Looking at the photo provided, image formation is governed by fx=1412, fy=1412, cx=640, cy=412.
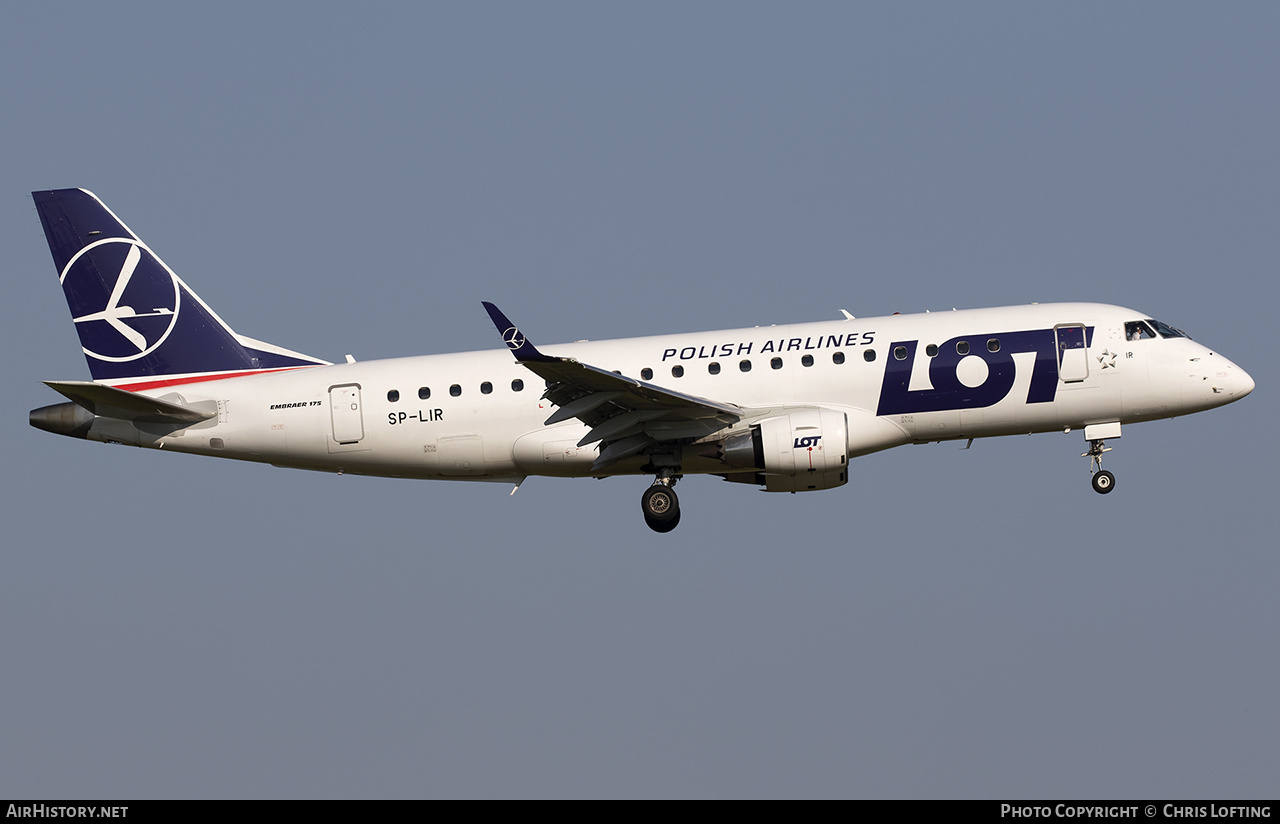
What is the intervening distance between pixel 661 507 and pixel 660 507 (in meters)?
0.02

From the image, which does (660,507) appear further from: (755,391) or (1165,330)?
(1165,330)

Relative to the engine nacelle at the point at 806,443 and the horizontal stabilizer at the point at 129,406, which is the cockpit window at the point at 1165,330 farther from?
the horizontal stabilizer at the point at 129,406

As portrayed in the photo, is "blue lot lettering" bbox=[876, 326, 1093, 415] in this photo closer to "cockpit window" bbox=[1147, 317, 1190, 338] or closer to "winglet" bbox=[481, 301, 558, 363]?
"cockpit window" bbox=[1147, 317, 1190, 338]

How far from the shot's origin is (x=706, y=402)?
32.8m

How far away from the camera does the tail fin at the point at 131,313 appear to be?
3678 cm

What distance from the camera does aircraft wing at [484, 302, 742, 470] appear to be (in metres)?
30.2

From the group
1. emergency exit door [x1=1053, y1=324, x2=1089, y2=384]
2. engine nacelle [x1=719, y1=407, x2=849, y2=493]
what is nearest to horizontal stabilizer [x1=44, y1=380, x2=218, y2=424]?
engine nacelle [x1=719, y1=407, x2=849, y2=493]

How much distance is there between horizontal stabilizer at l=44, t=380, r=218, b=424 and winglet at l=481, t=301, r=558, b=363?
31.8 ft

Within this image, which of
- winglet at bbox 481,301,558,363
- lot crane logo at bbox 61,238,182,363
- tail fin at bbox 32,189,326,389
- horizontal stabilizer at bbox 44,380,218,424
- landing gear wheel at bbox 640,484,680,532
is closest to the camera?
winglet at bbox 481,301,558,363

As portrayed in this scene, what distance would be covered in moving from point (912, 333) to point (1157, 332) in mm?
6125

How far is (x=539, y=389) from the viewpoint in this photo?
34.6 meters

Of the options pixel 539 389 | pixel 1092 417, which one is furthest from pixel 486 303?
pixel 1092 417

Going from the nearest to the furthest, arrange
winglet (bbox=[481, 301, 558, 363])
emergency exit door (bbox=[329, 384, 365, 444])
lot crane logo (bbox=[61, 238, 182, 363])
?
winglet (bbox=[481, 301, 558, 363]) < emergency exit door (bbox=[329, 384, 365, 444]) < lot crane logo (bbox=[61, 238, 182, 363])

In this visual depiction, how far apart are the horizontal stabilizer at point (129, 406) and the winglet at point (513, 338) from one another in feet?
31.8
